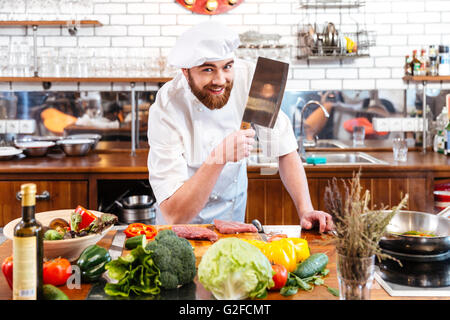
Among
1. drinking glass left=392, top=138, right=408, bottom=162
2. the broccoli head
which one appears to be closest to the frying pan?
Result: the broccoli head

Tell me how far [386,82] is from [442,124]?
24.6 inches

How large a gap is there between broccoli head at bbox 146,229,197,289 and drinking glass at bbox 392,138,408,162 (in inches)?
113

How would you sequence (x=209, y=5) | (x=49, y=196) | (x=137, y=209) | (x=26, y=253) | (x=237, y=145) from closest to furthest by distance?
(x=26, y=253) < (x=237, y=145) < (x=49, y=196) < (x=137, y=209) < (x=209, y=5)

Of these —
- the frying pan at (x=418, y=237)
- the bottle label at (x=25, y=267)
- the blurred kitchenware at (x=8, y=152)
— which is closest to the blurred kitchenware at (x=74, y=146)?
the blurred kitchenware at (x=8, y=152)

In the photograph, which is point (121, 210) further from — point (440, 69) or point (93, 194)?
point (440, 69)

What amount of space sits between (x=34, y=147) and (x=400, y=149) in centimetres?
300

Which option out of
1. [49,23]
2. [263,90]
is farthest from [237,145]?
[49,23]

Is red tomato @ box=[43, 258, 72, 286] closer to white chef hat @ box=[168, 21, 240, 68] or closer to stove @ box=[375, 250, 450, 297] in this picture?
stove @ box=[375, 250, 450, 297]

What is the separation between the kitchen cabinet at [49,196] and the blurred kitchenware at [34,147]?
1.85ft

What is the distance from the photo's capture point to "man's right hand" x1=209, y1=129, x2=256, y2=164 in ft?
7.36

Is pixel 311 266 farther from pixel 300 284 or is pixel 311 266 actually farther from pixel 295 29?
pixel 295 29

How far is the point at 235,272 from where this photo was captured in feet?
4.60

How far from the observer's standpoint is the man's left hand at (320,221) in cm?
212

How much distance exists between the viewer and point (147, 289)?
149 cm
